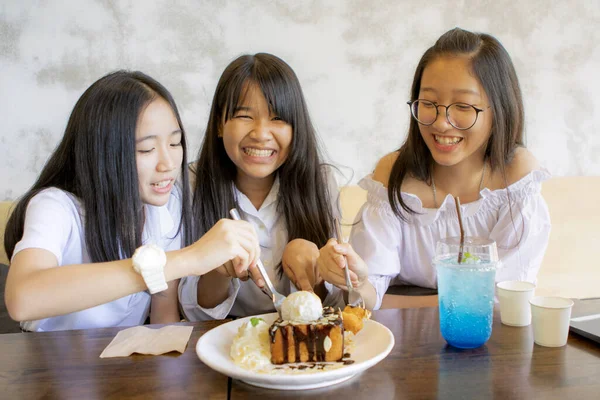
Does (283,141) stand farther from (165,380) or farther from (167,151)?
(165,380)

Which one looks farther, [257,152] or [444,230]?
→ [444,230]

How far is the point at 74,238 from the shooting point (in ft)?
4.95

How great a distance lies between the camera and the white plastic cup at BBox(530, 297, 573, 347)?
3.55ft

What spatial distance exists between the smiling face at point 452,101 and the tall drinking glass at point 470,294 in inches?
26.0

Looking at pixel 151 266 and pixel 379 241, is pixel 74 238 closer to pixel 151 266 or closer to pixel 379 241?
pixel 151 266

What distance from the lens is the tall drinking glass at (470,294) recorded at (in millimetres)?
1069

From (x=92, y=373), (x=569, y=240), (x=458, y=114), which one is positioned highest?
(x=458, y=114)

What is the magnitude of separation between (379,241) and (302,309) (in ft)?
2.84

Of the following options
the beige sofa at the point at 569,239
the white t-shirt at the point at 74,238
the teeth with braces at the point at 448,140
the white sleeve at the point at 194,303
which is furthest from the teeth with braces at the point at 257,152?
the beige sofa at the point at 569,239

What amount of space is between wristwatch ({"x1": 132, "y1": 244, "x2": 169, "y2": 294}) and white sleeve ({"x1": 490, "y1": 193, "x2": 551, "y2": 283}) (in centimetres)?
111

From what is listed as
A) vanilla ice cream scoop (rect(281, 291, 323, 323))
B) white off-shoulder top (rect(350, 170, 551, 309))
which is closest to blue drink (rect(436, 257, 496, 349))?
vanilla ice cream scoop (rect(281, 291, 323, 323))

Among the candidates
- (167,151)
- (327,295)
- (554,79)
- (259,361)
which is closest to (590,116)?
(554,79)

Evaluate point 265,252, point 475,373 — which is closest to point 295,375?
point 475,373

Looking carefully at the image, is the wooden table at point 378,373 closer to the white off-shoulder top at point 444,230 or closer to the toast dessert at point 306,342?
the toast dessert at point 306,342
